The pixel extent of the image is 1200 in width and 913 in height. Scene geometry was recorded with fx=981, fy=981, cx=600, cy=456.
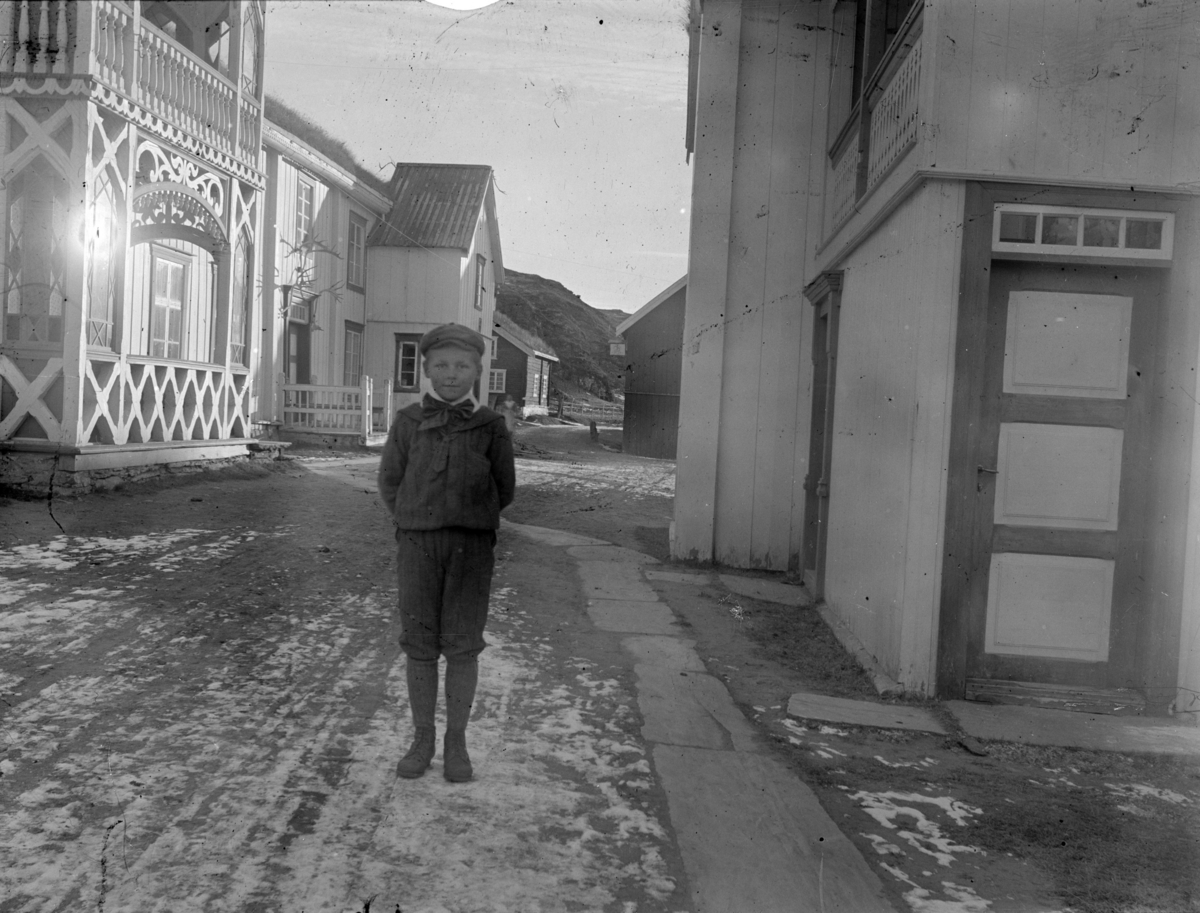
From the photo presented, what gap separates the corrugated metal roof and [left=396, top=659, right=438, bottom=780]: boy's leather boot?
19918 millimetres

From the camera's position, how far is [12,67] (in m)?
9.71

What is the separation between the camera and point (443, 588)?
11.2 ft

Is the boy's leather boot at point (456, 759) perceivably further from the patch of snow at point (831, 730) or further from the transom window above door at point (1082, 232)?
the transom window above door at point (1082, 232)

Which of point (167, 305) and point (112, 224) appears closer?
point (112, 224)

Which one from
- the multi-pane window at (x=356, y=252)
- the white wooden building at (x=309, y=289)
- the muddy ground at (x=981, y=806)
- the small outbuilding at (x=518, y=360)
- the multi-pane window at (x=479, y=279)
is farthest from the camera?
the small outbuilding at (x=518, y=360)

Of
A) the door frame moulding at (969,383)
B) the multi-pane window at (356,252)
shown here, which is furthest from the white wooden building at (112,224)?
the door frame moulding at (969,383)

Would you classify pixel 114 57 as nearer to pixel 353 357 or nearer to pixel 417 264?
pixel 353 357

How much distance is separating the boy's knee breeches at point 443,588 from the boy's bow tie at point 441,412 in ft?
1.20

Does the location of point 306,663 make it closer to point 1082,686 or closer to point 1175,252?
point 1082,686

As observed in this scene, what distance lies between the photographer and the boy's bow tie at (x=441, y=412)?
3369 mm

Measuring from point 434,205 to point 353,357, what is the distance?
16.0 feet

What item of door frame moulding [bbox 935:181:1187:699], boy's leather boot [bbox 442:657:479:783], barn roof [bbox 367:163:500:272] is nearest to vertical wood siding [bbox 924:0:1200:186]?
door frame moulding [bbox 935:181:1187:699]

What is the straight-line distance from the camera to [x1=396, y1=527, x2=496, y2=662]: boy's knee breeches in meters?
3.37

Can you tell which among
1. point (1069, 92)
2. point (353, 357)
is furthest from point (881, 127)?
point (353, 357)
